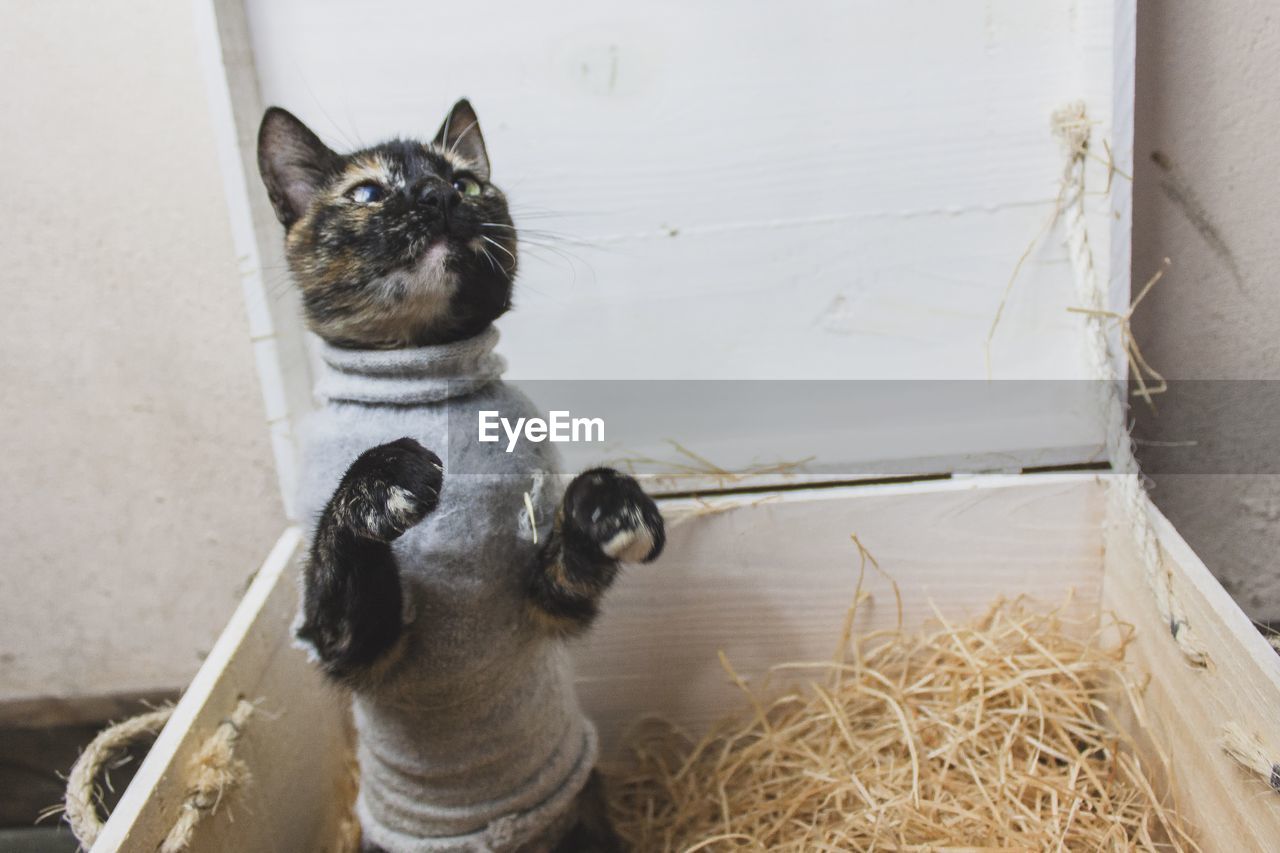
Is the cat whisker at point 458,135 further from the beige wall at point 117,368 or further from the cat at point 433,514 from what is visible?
the beige wall at point 117,368

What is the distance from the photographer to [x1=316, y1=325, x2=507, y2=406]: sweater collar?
83cm

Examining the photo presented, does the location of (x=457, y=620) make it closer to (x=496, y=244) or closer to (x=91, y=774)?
(x=496, y=244)

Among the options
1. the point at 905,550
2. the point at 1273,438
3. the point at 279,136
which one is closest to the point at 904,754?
the point at 905,550

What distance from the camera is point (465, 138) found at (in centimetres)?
100

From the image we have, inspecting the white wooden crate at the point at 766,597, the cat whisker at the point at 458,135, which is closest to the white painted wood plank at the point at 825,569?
the white wooden crate at the point at 766,597

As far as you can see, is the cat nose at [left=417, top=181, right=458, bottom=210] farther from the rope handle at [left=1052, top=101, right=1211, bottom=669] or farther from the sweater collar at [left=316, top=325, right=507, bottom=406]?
the rope handle at [left=1052, top=101, right=1211, bottom=669]

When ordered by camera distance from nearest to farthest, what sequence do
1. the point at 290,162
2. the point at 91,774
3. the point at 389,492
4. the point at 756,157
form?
the point at 389,492, the point at 290,162, the point at 91,774, the point at 756,157

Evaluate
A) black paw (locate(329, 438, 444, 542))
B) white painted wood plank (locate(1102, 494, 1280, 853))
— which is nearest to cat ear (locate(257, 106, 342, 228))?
black paw (locate(329, 438, 444, 542))

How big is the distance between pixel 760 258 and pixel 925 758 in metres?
0.63

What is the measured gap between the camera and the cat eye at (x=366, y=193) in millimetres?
848

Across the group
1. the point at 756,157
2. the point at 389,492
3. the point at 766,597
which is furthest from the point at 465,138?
the point at 766,597

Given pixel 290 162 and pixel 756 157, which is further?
pixel 756 157

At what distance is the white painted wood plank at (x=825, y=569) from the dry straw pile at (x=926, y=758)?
37mm

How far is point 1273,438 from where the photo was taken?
1.24 m
